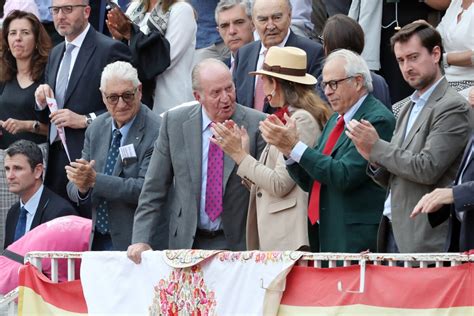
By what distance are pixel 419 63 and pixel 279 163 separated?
1.12 m

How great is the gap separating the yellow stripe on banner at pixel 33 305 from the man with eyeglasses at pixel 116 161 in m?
0.94

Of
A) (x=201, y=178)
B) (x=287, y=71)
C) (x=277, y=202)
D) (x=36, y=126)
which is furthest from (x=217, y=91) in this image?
(x=36, y=126)

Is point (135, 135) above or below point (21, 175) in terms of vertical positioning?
above

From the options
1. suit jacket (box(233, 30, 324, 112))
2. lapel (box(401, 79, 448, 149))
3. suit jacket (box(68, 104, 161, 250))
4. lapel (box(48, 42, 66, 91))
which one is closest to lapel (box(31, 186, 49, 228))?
suit jacket (box(68, 104, 161, 250))

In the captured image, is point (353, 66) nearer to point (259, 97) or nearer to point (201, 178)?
point (201, 178)

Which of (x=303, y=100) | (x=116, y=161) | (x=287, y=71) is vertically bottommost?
(x=116, y=161)

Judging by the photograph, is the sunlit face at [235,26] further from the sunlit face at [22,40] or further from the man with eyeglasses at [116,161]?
the sunlit face at [22,40]

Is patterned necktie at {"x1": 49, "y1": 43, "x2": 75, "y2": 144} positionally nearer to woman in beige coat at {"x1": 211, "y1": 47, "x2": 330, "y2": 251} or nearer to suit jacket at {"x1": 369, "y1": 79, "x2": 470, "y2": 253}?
woman in beige coat at {"x1": 211, "y1": 47, "x2": 330, "y2": 251}

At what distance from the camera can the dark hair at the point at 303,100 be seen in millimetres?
8164

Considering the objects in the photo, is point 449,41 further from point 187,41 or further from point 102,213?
point 102,213

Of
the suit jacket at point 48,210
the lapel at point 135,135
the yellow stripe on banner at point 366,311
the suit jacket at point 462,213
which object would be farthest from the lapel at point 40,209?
the suit jacket at point 462,213

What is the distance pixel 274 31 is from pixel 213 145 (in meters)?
1.78

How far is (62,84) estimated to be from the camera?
10.5 meters

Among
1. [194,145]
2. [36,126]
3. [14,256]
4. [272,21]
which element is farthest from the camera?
[36,126]
